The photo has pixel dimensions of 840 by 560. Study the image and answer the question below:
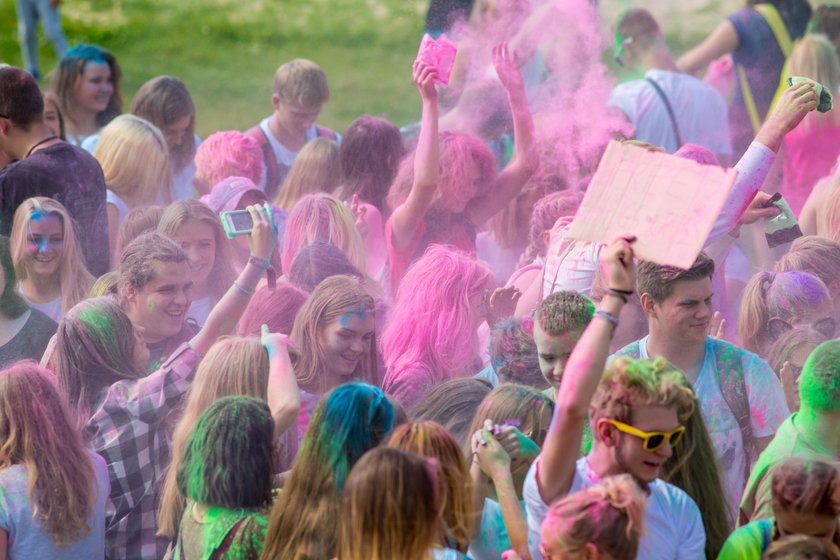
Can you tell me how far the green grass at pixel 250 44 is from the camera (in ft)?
48.0

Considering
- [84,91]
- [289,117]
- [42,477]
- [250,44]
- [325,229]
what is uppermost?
[250,44]

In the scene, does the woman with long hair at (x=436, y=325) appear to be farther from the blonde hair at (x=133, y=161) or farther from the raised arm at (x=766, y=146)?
the blonde hair at (x=133, y=161)

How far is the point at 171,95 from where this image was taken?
284 inches

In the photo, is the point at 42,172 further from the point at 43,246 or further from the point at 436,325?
the point at 436,325

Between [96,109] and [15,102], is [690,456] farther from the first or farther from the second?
[96,109]

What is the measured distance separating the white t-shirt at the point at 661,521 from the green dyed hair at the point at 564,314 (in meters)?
0.95

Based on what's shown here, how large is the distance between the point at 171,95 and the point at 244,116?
21.8 feet

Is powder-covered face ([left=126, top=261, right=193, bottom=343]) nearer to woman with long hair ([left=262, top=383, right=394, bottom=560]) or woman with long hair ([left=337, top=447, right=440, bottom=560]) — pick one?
woman with long hair ([left=262, top=383, right=394, bottom=560])

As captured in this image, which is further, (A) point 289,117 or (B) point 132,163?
(A) point 289,117

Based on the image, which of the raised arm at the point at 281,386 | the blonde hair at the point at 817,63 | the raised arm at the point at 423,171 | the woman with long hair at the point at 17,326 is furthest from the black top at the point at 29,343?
the blonde hair at the point at 817,63

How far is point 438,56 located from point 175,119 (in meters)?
2.22

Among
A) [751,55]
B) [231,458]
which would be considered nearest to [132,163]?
[231,458]

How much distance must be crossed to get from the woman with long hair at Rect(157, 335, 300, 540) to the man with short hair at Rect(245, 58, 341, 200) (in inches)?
128

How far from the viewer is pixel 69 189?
5.85 meters
